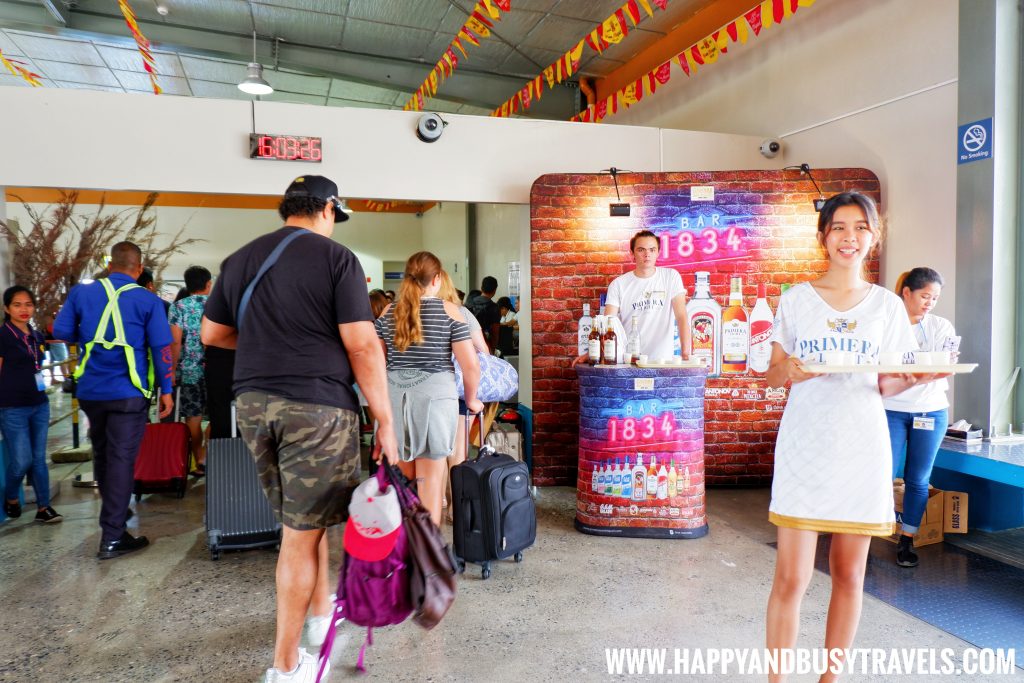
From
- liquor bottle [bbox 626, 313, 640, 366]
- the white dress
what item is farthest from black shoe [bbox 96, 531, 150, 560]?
the white dress

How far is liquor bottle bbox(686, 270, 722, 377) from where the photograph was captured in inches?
191

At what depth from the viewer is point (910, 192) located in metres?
4.42

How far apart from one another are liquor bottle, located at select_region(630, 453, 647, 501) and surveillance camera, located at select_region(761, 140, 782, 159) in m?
3.16

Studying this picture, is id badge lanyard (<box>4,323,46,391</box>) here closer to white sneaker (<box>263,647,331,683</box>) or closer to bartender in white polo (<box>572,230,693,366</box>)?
white sneaker (<box>263,647,331,683</box>)

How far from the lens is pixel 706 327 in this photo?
4.86 meters

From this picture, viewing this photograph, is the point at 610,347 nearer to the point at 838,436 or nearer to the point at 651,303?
the point at 651,303

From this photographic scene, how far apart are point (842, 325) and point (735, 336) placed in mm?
3005

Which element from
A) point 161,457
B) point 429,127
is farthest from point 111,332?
point 429,127

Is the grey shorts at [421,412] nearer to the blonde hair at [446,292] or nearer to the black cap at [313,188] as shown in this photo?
the blonde hair at [446,292]

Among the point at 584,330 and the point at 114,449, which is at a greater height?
the point at 584,330

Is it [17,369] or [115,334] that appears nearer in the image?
[115,334]

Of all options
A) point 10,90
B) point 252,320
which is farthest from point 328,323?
point 10,90

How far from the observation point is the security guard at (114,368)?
3.43m

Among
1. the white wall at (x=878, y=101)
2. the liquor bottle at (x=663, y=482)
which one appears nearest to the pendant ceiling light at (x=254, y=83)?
the white wall at (x=878, y=101)
